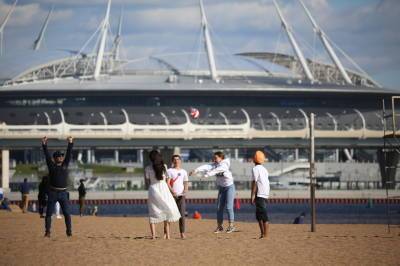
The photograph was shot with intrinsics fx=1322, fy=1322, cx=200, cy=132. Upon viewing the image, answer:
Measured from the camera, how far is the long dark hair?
971 inches

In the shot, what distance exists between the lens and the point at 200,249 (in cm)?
2356

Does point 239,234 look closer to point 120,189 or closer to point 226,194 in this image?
point 226,194

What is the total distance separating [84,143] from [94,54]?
2305 inches

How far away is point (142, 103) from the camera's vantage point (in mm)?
156375

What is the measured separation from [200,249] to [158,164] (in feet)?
6.56

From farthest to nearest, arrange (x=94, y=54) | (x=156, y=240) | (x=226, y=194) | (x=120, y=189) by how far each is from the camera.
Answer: (x=94, y=54)
(x=120, y=189)
(x=226, y=194)
(x=156, y=240)

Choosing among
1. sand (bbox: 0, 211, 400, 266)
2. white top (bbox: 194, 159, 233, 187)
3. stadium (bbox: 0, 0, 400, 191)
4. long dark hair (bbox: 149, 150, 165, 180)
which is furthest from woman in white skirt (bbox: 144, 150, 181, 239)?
stadium (bbox: 0, 0, 400, 191)

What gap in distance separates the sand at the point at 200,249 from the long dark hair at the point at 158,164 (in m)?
1.29

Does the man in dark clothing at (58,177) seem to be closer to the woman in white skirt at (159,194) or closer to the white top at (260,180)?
the woman in white skirt at (159,194)

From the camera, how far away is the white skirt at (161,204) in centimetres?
2481

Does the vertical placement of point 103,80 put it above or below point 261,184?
above

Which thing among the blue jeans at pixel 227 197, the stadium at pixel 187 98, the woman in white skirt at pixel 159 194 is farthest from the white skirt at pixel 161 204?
the stadium at pixel 187 98

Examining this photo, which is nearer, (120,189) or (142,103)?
(120,189)

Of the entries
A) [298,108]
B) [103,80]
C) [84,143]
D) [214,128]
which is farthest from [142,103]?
[84,143]
